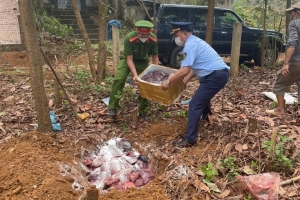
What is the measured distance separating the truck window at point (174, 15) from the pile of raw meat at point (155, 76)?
459cm

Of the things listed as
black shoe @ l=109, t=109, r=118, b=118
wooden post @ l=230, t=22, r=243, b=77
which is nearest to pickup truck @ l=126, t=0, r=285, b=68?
wooden post @ l=230, t=22, r=243, b=77

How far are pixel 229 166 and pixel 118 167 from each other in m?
1.42

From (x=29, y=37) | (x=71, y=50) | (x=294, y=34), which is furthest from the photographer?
(x=71, y=50)

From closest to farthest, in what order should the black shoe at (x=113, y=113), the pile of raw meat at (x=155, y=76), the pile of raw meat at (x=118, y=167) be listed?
the pile of raw meat at (x=118, y=167) < the pile of raw meat at (x=155, y=76) < the black shoe at (x=113, y=113)

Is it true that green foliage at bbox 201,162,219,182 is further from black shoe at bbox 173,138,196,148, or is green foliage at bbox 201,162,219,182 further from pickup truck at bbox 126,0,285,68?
pickup truck at bbox 126,0,285,68

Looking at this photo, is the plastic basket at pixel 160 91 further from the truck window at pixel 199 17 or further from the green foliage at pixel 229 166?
the truck window at pixel 199 17

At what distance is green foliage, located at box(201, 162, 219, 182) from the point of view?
336 cm

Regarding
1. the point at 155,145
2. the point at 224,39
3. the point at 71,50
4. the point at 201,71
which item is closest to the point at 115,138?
the point at 155,145

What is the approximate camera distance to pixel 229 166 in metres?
3.53

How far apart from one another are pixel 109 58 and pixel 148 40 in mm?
6125

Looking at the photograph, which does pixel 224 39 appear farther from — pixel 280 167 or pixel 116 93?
pixel 280 167

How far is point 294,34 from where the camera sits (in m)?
5.02

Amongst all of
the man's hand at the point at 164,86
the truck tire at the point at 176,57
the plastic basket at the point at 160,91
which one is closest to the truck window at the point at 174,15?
the truck tire at the point at 176,57

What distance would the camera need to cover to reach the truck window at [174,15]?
927 centimetres
